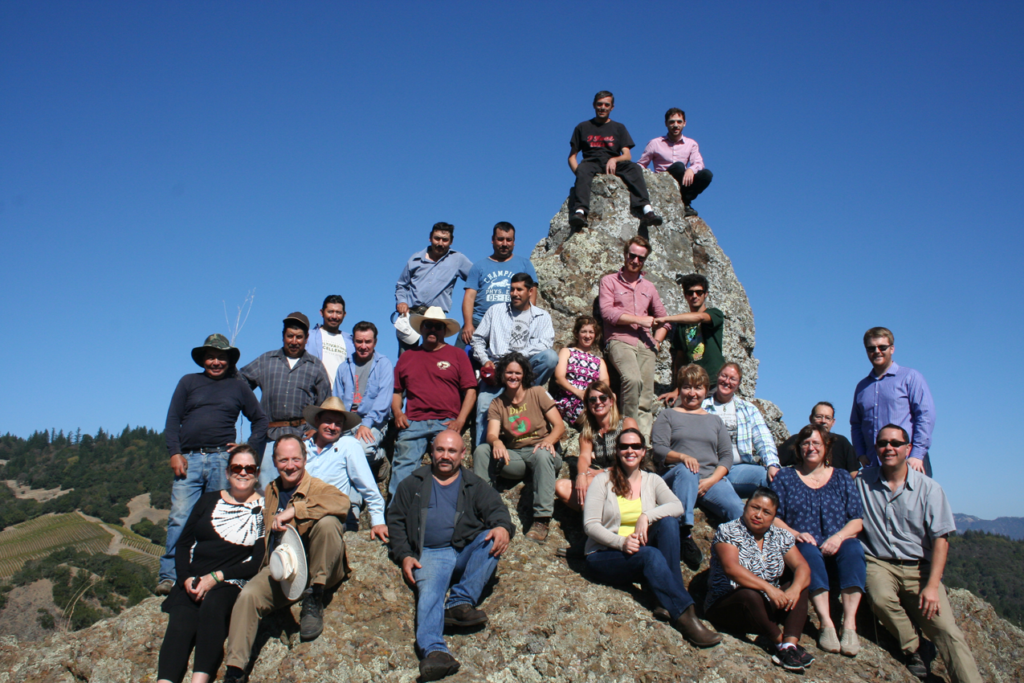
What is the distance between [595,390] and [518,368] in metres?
0.92

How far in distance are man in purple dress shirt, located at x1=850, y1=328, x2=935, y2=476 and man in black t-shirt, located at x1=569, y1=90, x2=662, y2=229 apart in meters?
5.35

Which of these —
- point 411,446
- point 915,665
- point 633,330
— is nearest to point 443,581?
point 411,446

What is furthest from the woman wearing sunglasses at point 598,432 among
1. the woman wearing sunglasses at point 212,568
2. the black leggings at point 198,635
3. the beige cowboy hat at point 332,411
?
the black leggings at point 198,635

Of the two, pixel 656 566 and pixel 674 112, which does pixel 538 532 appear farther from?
pixel 674 112

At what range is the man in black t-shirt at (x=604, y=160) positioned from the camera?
1193 cm

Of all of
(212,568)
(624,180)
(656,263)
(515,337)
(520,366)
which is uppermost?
(624,180)

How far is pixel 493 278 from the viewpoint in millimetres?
9508

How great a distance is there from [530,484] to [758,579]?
110 inches

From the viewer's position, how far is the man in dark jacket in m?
5.46

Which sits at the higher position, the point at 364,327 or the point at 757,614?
the point at 364,327

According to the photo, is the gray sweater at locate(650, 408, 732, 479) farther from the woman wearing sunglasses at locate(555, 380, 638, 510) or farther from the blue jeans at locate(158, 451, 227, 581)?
the blue jeans at locate(158, 451, 227, 581)

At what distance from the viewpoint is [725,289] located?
11961 mm

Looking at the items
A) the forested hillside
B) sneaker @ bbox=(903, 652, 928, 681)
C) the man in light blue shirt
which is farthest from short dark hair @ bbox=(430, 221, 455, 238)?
the forested hillside

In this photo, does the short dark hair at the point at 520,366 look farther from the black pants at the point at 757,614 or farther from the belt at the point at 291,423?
the black pants at the point at 757,614
